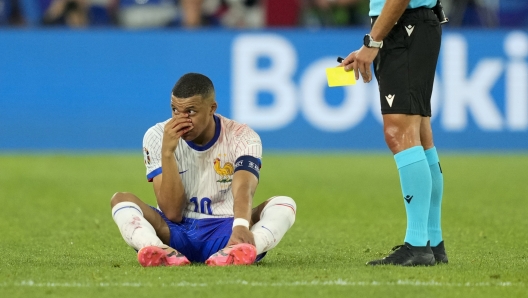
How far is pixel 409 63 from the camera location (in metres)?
5.30

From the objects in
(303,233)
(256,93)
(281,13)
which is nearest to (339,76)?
(303,233)

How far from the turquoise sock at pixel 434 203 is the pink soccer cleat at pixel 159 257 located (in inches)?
55.2

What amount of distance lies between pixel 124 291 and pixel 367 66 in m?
1.80

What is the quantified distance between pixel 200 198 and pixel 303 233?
165 centimetres

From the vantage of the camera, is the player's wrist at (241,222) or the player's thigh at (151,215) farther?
the player's thigh at (151,215)

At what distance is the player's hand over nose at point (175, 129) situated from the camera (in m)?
5.34

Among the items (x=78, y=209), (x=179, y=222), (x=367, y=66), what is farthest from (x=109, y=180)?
(x=367, y=66)

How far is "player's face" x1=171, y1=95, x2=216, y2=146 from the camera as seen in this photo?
5344 millimetres

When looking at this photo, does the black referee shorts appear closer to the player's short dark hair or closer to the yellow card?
the yellow card

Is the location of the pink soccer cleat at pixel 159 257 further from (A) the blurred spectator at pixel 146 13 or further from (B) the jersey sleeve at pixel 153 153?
(A) the blurred spectator at pixel 146 13

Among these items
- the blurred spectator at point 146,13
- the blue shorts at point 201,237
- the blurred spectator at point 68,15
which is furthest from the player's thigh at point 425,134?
the blurred spectator at point 146,13

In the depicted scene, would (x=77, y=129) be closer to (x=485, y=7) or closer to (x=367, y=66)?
(x=485, y=7)

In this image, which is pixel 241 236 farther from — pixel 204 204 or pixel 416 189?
pixel 416 189

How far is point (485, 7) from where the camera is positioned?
1516 cm
